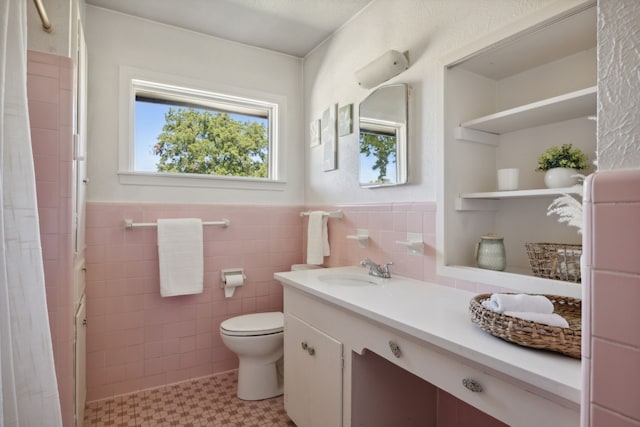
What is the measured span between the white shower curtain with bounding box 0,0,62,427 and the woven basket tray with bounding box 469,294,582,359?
1.13m

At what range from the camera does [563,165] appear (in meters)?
1.32

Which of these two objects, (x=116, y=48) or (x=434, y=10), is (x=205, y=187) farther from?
(x=434, y=10)

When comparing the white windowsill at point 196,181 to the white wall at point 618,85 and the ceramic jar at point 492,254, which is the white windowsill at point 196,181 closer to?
the ceramic jar at point 492,254

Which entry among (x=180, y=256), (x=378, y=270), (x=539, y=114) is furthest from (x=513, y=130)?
(x=180, y=256)

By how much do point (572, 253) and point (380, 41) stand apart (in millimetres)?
1536

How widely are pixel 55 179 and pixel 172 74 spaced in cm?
136

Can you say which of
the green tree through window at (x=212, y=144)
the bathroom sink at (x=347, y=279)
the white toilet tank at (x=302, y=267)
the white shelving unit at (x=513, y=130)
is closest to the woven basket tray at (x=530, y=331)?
the white shelving unit at (x=513, y=130)

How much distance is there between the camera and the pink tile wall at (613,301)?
571 millimetres

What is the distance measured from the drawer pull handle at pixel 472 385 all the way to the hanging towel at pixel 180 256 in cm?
185

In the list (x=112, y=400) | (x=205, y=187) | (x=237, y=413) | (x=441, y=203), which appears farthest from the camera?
(x=205, y=187)

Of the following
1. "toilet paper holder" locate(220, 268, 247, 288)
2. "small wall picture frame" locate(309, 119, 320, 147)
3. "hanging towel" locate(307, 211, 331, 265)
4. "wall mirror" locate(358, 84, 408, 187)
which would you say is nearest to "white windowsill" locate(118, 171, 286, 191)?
"small wall picture frame" locate(309, 119, 320, 147)

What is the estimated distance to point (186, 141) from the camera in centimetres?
260

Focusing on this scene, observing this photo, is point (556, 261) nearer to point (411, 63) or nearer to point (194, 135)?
point (411, 63)

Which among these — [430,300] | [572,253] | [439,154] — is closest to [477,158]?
[439,154]
